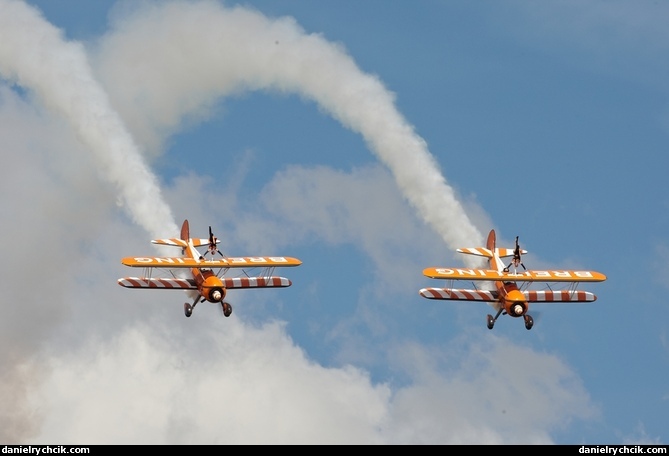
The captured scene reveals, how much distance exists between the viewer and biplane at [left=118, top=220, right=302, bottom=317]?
12975cm

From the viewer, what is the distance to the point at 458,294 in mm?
131875

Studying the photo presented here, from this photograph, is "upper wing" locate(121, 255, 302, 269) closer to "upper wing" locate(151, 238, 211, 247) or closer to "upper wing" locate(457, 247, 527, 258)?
"upper wing" locate(151, 238, 211, 247)

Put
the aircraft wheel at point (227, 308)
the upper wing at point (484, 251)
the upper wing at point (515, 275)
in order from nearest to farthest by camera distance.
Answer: the upper wing at point (515, 275)
the aircraft wheel at point (227, 308)
the upper wing at point (484, 251)

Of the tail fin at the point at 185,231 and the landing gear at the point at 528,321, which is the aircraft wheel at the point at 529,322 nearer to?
the landing gear at the point at 528,321

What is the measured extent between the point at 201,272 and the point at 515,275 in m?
21.6

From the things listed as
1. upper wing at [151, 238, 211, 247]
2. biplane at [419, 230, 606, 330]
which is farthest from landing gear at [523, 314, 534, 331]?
upper wing at [151, 238, 211, 247]

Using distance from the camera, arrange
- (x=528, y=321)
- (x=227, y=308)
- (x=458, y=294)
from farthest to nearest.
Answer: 1. (x=458, y=294)
2. (x=227, y=308)
3. (x=528, y=321)

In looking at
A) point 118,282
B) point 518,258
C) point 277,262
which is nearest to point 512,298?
point 518,258

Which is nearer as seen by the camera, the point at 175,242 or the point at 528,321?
the point at 528,321

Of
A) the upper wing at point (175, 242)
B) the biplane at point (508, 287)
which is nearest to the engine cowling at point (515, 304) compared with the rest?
the biplane at point (508, 287)

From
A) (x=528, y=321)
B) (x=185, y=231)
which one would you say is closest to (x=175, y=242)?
(x=185, y=231)

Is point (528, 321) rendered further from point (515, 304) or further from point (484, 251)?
point (484, 251)

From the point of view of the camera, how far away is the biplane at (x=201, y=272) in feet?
426
